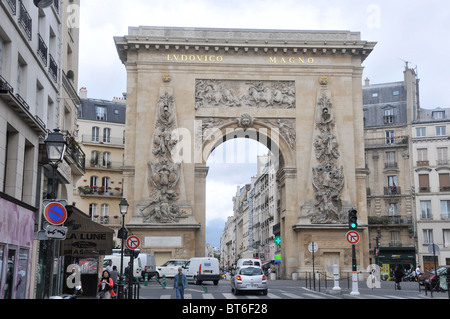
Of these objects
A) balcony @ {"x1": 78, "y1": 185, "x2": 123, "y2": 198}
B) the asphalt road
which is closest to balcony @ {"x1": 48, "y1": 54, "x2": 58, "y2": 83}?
the asphalt road

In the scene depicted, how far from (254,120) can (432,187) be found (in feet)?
74.7

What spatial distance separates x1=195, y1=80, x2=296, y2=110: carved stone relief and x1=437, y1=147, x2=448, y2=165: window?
2068 cm

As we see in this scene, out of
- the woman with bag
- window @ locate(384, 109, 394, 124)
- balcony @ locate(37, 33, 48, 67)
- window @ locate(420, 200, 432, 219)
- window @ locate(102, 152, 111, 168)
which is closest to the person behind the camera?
the woman with bag

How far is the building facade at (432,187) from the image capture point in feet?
178

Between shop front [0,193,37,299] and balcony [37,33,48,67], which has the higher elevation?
balcony [37,33,48,67]

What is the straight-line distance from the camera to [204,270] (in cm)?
3291

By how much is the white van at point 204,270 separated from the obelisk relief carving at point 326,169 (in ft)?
29.9

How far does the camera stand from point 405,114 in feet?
196

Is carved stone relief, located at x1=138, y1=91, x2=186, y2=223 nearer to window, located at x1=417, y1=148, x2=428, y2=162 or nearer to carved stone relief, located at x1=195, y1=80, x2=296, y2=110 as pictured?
carved stone relief, located at x1=195, y1=80, x2=296, y2=110

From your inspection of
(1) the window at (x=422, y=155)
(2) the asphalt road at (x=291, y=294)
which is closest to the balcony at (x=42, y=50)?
(2) the asphalt road at (x=291, y=294)

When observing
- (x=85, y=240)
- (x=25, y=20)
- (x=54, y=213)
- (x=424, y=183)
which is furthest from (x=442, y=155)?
(x=54, y=213)

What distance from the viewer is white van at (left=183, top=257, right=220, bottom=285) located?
32.7 metres

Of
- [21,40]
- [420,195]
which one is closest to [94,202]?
[420,195]
